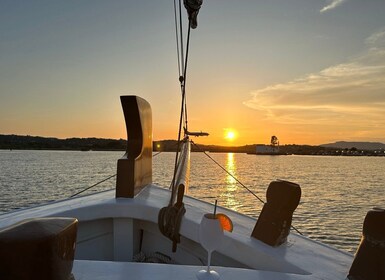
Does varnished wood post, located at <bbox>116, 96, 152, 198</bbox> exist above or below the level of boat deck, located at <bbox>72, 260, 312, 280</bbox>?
above

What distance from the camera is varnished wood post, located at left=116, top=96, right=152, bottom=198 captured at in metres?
3.87

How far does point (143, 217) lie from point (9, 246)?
228 cm

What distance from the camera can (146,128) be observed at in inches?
185

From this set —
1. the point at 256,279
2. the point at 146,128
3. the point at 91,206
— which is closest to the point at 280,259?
the point at 256,279

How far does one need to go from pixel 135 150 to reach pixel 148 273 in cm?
268

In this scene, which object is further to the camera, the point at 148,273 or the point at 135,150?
the point at 135,150

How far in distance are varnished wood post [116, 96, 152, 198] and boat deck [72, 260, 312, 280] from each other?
2.00 meters

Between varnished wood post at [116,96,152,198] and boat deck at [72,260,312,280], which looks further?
varnished wood post at [116,96,152,198]

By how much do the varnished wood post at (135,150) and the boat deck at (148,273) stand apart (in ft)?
6.55

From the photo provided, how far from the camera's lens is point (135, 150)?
4320mm

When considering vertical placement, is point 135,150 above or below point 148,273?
above

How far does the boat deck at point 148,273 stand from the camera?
172 cm

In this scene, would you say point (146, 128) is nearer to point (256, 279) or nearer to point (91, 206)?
point (91, 206)

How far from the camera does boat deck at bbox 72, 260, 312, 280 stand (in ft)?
5.64
